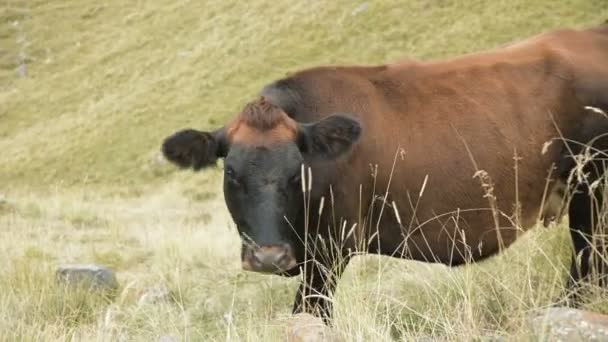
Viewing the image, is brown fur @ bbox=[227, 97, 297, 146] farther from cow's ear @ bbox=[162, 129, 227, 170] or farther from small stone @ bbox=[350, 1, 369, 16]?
small stone @ bbox=[350, 1, 369, 16]

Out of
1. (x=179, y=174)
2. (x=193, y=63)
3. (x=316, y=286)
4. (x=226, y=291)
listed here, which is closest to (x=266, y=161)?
(x=316, y=286)

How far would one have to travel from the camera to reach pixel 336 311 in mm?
4320

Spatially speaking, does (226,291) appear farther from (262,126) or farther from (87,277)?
(262,126)

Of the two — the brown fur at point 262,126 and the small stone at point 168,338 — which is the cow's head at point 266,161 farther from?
the small stone at point 168,338

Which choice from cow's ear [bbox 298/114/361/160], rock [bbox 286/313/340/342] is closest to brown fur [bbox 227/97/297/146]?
cow's ear [bbox 298/114/361/160]

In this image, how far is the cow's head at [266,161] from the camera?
4.83 metres

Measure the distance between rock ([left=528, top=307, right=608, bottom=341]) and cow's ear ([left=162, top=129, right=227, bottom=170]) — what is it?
8.94 feet

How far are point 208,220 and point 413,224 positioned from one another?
11538mm

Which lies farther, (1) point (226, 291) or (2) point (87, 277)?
(2) point (87, 277)

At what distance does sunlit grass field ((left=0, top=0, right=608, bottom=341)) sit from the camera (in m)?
4.67

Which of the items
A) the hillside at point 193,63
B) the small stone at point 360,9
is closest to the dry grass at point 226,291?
the hillside at point 193,63

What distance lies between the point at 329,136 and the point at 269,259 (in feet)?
3.61

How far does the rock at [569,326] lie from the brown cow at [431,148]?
1.86 meters

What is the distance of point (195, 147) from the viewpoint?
547 centimetres
